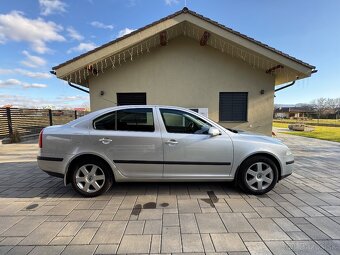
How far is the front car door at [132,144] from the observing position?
3.80 meters

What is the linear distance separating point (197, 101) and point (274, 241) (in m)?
6.84

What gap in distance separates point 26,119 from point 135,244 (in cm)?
1325

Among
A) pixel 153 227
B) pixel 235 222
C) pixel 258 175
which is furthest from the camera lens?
pixel 258 175

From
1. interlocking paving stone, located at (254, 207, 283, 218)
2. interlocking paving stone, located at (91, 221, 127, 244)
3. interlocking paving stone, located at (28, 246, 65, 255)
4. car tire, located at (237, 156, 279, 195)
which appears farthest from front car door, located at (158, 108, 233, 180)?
interlocking paving stone, located at (28, 246, 65, 255)

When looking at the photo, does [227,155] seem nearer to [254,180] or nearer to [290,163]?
[254,180]

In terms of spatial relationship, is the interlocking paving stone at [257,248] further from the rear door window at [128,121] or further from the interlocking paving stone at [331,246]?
the rear door window at [128,121]

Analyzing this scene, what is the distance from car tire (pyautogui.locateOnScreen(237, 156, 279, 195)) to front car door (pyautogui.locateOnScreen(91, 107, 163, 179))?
1569mm

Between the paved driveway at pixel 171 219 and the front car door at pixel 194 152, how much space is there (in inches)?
18.4

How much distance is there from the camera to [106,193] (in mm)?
4105

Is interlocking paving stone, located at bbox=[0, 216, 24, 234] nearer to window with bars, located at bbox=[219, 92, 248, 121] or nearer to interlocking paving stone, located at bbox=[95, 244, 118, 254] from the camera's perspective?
interlocking paving stone, located at bbox=[95, 244, 118, 254]

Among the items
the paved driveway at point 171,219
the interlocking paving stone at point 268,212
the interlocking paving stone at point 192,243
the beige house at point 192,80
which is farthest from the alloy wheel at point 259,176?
the beige house at point 192,80

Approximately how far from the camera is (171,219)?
3125 mm

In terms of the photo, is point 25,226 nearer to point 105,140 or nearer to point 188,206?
point 105,140

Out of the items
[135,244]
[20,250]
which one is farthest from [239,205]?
[20,250]
